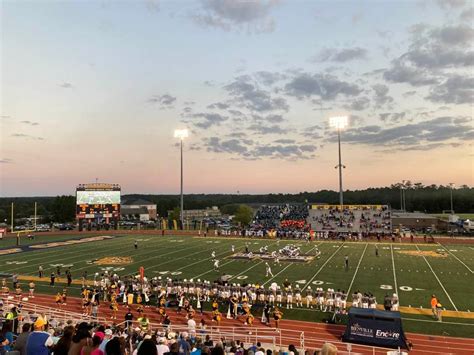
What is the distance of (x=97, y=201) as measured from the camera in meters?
53.1

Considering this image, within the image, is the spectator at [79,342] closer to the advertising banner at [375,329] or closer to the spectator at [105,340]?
the spectator at [105,340]

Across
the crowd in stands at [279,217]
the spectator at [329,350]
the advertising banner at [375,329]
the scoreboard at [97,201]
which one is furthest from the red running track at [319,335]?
the crowd in stands at [279,217]

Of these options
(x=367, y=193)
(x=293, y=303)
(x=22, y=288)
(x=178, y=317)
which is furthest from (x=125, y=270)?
(x=367, y=193)

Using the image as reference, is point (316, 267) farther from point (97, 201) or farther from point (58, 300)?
point (97, 201)

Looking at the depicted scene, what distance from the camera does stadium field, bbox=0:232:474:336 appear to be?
1909 centimetres

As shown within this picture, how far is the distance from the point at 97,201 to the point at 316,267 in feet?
117

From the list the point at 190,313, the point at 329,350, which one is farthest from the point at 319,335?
the point at 329,350

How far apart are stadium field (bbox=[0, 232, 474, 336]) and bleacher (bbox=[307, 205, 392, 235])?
456 inches

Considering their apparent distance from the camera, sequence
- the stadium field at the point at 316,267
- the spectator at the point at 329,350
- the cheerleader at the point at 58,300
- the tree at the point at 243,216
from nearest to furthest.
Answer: the spectator at the point at 329,350, the stadium field at the point at 316,267, the cheerleader at the point at 58,300, the tree at the point at 243,216

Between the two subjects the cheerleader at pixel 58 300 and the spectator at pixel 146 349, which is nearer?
the spectator at pixel 146 349

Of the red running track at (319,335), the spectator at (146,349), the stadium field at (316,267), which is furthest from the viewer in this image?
the stadium field at (316,267)

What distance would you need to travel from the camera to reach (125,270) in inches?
1098

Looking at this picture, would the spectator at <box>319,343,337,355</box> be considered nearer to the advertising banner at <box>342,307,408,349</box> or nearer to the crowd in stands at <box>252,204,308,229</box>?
the advertising banner at <box>342,307,408,349</box>

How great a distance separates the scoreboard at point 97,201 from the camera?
52125mm
